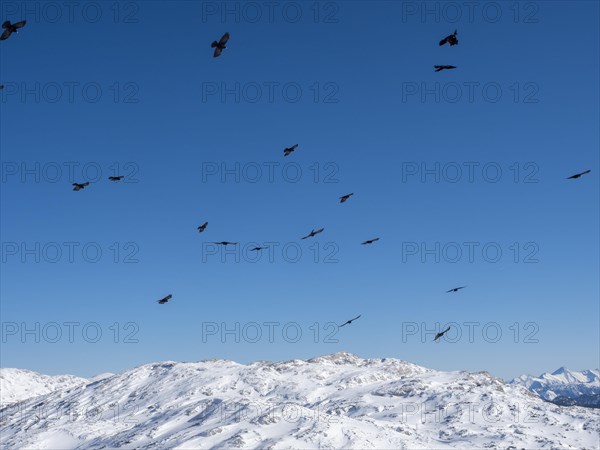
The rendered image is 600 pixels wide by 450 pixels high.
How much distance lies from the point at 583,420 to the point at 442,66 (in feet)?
538

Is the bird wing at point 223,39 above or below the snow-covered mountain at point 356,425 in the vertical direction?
above

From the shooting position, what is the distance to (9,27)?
24312 mm

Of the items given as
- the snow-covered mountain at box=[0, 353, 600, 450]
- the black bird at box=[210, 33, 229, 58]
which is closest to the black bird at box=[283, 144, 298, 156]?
the black bird at box=[210, 33, 229, 58]

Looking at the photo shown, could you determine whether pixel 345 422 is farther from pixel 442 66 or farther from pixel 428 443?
pixel 442 66

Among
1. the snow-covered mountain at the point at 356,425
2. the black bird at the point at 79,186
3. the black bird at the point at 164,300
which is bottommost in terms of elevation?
the snow-covered mountain at the point at 356,425

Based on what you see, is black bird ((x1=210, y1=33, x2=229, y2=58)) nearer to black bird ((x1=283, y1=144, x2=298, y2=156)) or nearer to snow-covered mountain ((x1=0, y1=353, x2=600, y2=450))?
black bird ((x1=283, y1=144, x2=298, y2=156))

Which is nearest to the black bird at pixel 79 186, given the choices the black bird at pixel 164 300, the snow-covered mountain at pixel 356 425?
the black bird at pixel 164 300

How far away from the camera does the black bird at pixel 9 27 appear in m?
24.1

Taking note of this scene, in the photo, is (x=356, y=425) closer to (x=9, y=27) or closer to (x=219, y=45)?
(x=219, y=45)

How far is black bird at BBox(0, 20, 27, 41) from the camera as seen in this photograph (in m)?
24.1

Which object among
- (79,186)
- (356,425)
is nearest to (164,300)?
(79,186)

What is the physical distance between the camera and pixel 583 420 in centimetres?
15900

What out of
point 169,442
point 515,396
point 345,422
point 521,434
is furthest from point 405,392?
point 169,442

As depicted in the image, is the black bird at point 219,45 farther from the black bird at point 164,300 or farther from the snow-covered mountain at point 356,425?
the snow-covered mountain at point 356,425
